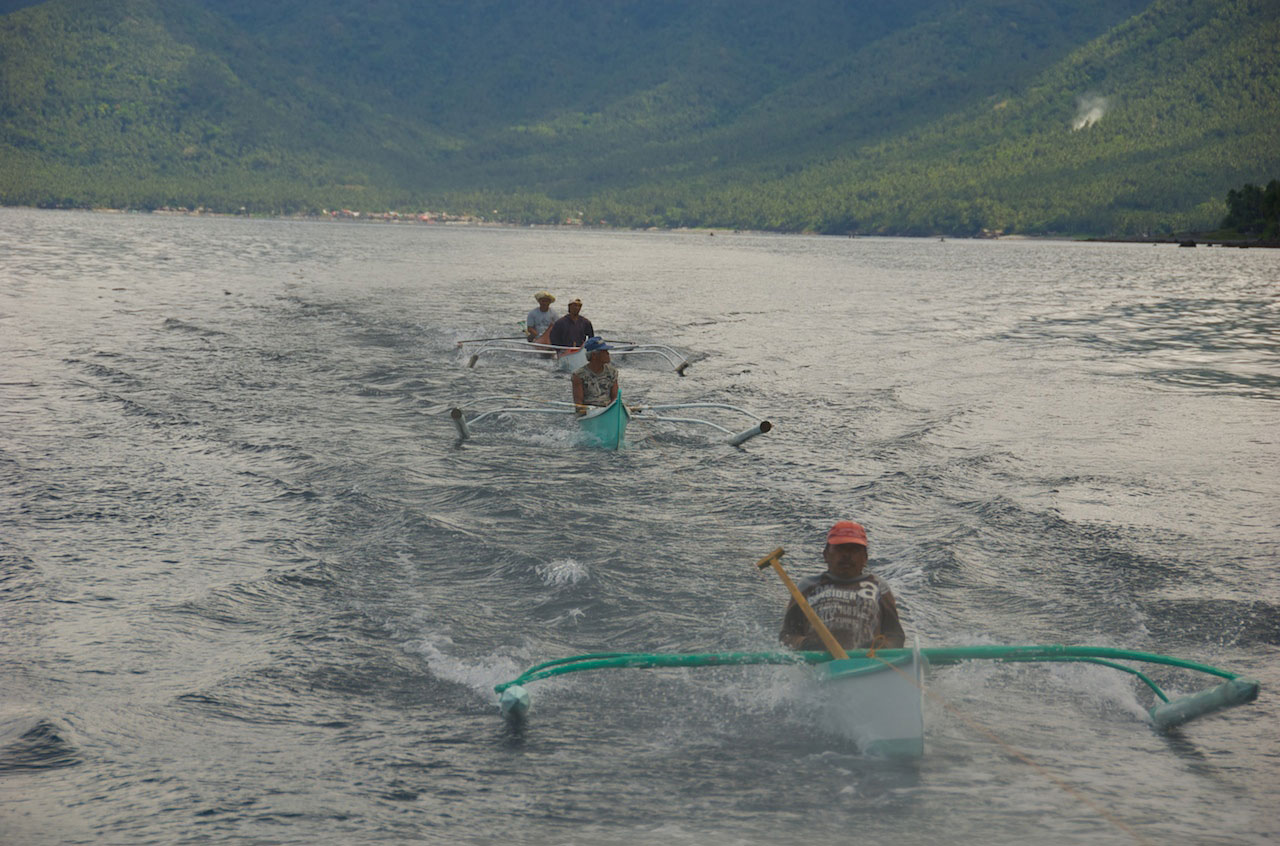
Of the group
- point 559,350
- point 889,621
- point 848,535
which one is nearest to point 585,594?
point 848,535

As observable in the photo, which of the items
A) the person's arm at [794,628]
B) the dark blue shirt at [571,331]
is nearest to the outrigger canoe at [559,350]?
→ the dark blue shirt at [571,331]

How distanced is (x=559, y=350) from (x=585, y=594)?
16725mm

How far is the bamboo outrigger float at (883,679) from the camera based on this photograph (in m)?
8.37

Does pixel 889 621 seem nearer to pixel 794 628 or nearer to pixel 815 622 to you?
pixel 794 628

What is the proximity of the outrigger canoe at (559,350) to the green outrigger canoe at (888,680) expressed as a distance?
1839 centimetres

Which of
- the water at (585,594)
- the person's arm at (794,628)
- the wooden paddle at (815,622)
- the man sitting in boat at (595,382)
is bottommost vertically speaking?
the water at (585,594)

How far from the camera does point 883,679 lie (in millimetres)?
8336

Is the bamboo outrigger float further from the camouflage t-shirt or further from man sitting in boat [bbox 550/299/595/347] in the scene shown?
man sitting in boat [bbox 550/299/595/347]

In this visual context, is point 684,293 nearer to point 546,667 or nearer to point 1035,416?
point 1035,416

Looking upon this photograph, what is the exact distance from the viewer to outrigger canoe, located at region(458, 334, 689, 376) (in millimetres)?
28156

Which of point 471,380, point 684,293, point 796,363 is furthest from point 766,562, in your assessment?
point 684,293

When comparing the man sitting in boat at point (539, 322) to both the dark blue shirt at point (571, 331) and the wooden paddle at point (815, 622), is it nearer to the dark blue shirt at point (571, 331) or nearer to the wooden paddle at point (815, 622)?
the dark blue shirt at point (571, 331)

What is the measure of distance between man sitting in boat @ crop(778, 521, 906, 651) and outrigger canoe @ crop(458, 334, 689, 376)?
58.8 ft

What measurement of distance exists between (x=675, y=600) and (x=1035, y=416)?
13790mm
